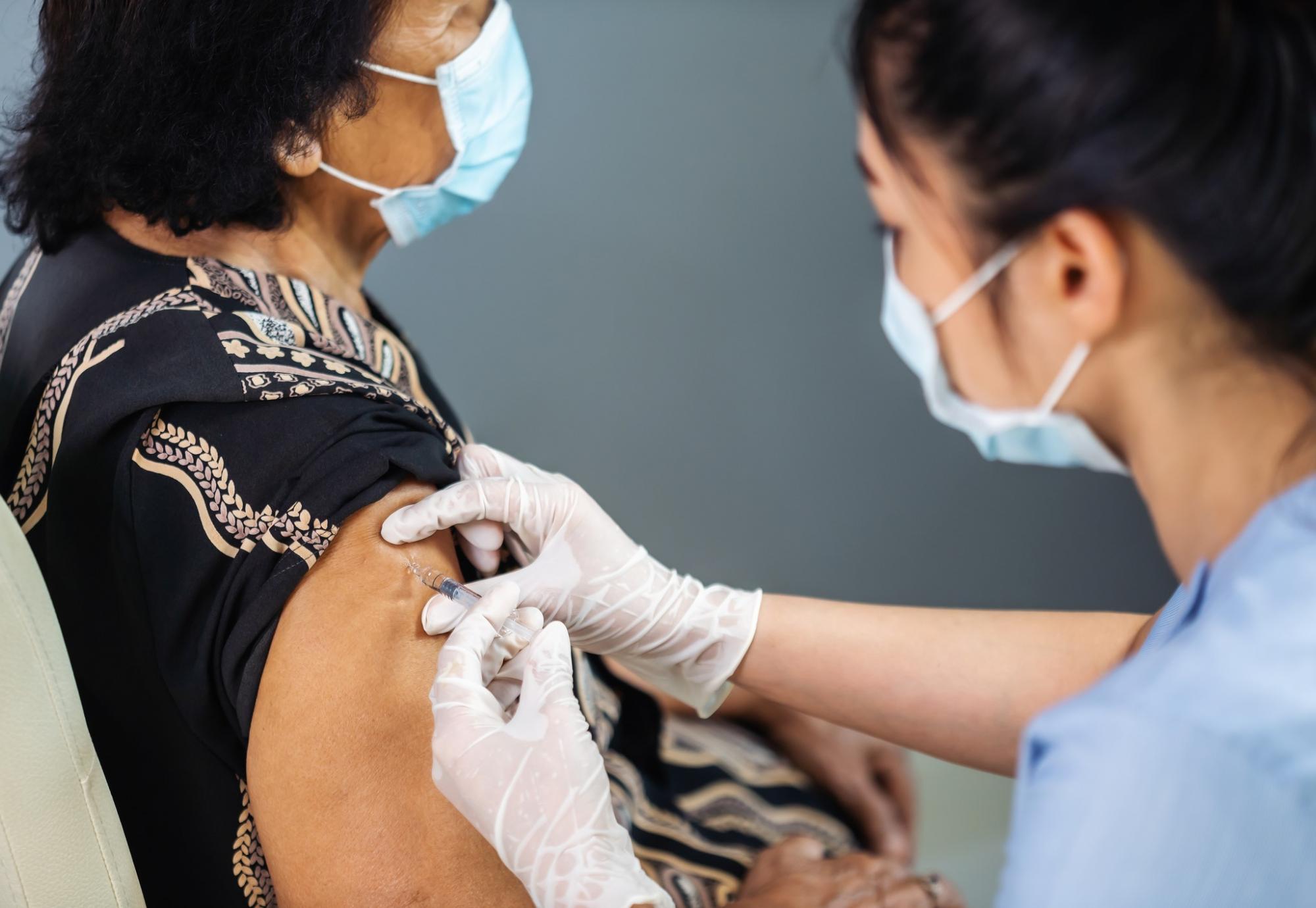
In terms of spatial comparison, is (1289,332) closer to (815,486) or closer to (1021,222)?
(1021,222)

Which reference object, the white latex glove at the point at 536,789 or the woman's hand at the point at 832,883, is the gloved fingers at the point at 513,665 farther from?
the woman's hand at the point at 832,883

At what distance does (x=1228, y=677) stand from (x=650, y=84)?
173 centimetres

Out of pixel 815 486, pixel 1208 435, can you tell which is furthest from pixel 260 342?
pixel 815 486

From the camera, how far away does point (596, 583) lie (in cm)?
109

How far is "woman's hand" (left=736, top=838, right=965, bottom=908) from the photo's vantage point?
48.0 inches

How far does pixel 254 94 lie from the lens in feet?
3.52

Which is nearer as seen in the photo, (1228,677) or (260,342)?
(1228,677)

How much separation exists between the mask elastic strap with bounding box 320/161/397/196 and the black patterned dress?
0.44ft

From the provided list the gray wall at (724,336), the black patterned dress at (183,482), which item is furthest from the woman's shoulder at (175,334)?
the gray wall at (724,336)

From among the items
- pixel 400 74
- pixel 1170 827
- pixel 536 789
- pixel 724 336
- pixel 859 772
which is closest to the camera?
pixel 1170 827

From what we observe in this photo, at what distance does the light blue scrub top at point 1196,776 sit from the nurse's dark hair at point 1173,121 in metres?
0.18

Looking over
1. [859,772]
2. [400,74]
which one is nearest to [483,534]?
[400,74]

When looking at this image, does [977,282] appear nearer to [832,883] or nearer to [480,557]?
[480,557]

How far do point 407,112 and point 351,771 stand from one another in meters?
0.72
